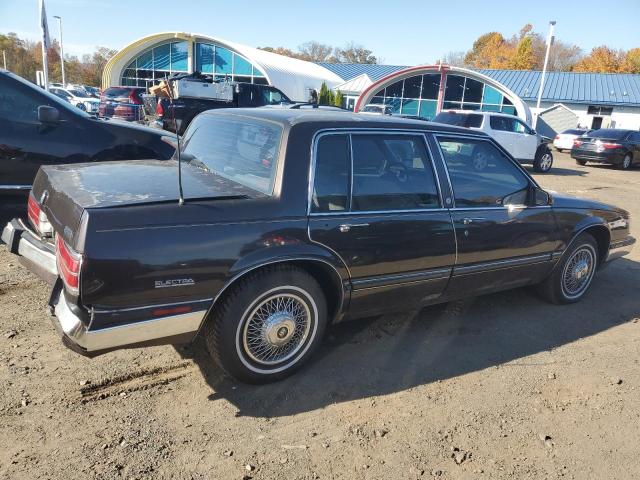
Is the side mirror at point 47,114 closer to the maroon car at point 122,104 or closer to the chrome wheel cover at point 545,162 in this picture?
the maroon car at point 122,104

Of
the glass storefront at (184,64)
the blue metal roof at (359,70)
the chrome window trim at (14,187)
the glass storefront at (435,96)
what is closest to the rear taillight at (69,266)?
the chrome window trim at (14,187)

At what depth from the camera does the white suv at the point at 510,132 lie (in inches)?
647

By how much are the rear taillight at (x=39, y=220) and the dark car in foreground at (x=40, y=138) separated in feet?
6.19

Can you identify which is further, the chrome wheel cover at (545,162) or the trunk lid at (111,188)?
the chrome wheel cover at (545,162)

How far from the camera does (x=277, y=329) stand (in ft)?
10.4

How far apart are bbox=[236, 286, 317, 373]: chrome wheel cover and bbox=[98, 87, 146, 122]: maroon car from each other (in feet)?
61.2

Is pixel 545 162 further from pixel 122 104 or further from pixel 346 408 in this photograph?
pixel 346 408

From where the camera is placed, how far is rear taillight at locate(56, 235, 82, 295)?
2.53 metres

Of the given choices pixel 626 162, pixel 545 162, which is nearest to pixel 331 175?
pixel 545 162

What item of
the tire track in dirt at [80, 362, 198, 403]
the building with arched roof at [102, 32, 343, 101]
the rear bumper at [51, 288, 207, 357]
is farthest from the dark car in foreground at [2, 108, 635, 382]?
the building with arched roof at [102, 32, 343, 101]

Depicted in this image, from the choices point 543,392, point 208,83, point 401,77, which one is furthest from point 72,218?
point 401,77

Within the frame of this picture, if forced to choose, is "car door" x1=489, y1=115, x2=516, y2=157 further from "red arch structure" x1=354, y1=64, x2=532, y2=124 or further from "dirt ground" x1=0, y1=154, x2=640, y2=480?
"red arch structure" x1=354, y1=64, x2=532, y2=124

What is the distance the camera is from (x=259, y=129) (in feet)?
11.3

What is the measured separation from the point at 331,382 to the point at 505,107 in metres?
33.8
